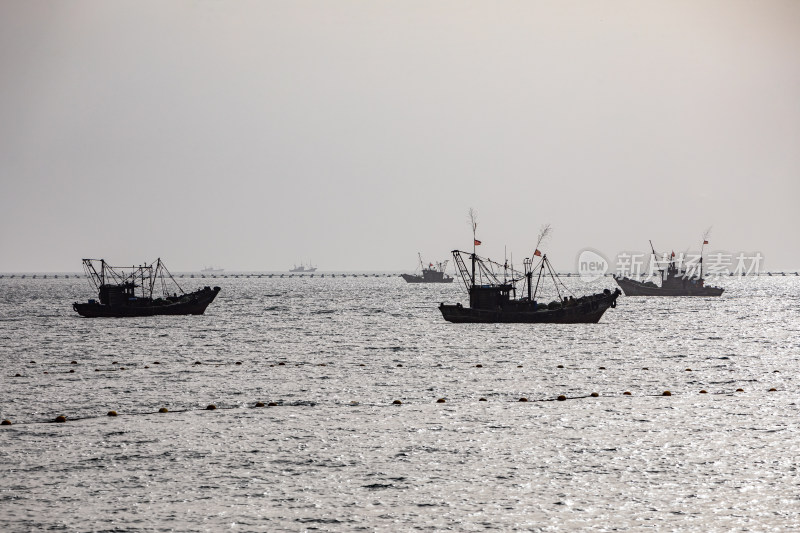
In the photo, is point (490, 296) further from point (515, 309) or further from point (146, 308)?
point (146, 308)

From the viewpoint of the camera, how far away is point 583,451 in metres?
20.5

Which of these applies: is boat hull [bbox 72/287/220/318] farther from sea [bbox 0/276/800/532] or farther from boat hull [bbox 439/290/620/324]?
sea [bbox 0/276/800/532]

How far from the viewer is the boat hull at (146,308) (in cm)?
10994

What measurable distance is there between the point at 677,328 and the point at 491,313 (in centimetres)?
1984

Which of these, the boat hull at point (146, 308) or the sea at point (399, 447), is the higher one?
the boat hull at point (146, 308)

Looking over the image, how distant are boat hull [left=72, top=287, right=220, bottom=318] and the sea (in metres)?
60.1

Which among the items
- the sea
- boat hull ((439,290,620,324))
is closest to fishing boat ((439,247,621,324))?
boat hull ((439,290,620,324))

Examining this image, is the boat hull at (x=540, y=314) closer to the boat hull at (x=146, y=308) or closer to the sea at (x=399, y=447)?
the sea at (x=399, y=447)

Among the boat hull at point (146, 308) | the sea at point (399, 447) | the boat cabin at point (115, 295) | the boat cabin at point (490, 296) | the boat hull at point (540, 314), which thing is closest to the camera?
the sea at point (399, 447)

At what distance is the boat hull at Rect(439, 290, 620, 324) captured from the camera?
295 feet

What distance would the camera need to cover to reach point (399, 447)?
2112 cm

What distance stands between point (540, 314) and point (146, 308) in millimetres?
51257

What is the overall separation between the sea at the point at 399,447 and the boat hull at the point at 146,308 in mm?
60106

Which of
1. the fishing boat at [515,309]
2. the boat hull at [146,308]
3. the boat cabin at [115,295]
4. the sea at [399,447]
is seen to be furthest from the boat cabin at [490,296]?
the boat cabin at [115,295]
